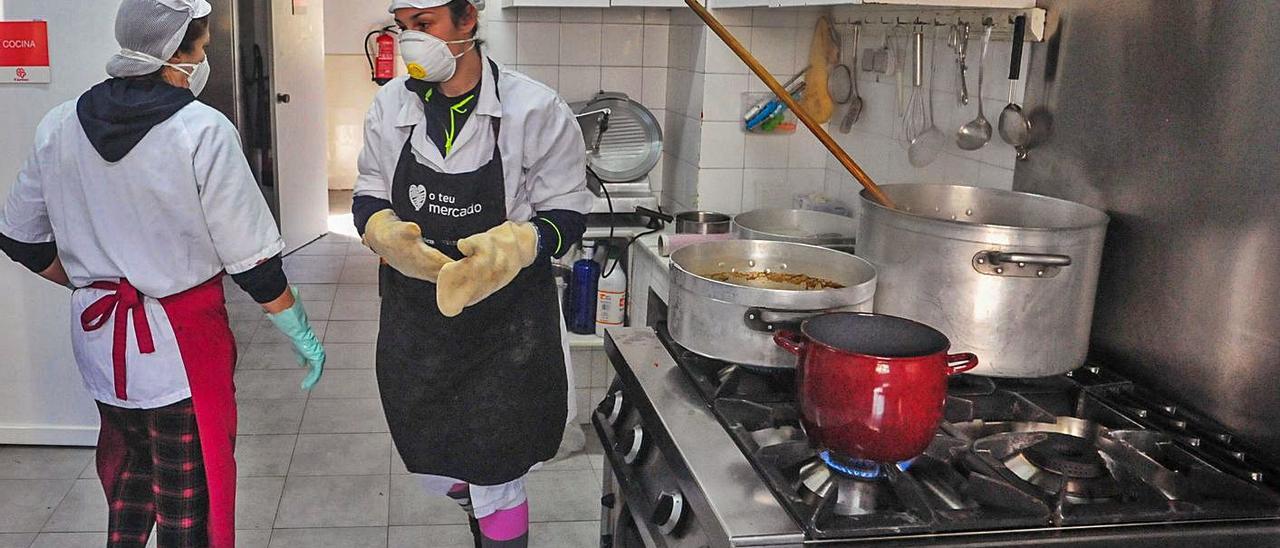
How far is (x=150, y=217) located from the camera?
1.89 metres

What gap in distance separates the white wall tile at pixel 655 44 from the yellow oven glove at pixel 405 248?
1.81m

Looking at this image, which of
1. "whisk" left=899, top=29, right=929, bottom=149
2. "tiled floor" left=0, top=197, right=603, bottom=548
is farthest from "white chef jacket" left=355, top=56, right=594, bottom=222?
"tiled floor" left=0, top=197, right=603, bottom=548

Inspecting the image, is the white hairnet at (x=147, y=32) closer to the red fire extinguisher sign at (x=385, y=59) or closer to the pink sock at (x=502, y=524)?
the pink sock at (x=502, y=524)

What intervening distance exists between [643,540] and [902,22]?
1527 millimetres

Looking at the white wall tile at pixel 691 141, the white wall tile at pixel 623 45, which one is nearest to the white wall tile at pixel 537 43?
the white wall tile at pixel 623 45

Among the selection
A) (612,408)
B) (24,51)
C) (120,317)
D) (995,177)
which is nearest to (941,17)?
(995,177)

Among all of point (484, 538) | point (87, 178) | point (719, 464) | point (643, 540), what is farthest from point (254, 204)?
point (719, 464)

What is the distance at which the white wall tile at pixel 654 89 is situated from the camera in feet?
11.8

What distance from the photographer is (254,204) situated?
196cm

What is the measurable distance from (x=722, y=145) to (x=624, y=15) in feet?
1.99

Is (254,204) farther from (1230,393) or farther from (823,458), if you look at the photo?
(1230,393)

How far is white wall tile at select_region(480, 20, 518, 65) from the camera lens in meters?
3.45

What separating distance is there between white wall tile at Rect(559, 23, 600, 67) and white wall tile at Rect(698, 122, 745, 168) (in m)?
0.54

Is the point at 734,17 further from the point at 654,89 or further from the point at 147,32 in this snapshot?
the point at 147,32
